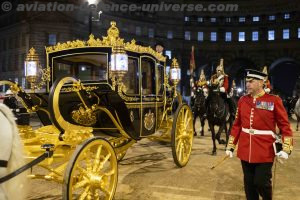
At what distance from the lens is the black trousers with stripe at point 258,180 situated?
4.53m

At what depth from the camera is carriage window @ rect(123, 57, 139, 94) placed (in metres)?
7.73

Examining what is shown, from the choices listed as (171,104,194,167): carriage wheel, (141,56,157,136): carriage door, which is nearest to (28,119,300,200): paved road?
(171,104,194,167): carriage wheel

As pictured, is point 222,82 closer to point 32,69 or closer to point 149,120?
point 149,120

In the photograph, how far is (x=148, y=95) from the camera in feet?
26.7

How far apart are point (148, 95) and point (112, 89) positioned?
1.64 meters

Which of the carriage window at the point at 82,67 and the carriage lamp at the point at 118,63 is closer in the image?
the carriage lamp at the point at 118,63

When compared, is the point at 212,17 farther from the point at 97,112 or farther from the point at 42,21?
the point at 97,112

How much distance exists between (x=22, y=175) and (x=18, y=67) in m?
46.7

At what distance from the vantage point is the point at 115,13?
5291 cm

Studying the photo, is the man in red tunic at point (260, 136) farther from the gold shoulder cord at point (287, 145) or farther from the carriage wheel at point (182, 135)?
the carriage wheel at point (182, 135)

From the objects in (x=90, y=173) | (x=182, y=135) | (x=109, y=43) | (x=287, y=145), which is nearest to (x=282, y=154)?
(x=287, y=145)

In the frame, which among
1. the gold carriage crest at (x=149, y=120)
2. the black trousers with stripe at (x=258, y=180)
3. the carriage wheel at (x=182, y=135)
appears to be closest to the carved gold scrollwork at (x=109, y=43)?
the gold carriage crest at (x=149, y=120)

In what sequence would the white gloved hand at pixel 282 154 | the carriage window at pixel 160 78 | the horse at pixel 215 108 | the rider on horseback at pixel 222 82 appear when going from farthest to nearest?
the rider on horseback at pixel 222 82
the horse at pixel 215 108
the carriage window at pixel 160 78
the white gloved hand at pixel 282 154

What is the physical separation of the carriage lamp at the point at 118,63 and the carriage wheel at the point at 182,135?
7.85 ft
